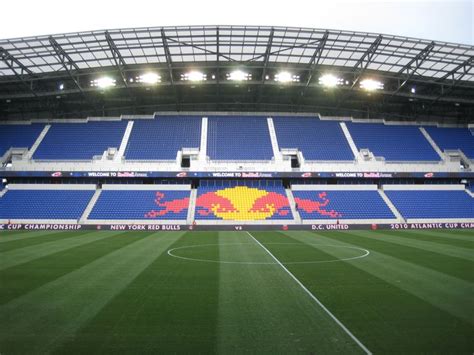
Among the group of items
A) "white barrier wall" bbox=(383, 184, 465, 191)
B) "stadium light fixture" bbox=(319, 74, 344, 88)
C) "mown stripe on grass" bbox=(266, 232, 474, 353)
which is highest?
"stadium light fixture" bbox=(319, 74, 344, 88)

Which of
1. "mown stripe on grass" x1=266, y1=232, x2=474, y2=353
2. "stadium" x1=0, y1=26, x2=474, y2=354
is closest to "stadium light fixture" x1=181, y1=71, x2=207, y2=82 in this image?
"stadium" x1=0, y1=26, x2=474, y2=354

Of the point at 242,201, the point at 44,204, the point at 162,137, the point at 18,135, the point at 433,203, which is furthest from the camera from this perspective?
the point at 162,137

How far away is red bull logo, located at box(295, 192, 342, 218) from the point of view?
1454 inches

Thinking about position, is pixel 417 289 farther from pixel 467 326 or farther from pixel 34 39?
pixel 34 39

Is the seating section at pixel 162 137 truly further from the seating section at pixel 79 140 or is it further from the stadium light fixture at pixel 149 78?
the stadium light fixture at pixel 149 78

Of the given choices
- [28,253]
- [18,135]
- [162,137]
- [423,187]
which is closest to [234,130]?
[162,137]

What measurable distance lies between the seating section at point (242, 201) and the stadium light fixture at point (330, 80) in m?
13.9

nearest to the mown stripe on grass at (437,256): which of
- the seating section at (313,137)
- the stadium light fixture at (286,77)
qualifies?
the seating section at (313,137)

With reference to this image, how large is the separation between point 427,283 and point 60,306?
35.3 feet

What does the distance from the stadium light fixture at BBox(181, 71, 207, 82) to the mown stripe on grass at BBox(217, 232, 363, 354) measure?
3345 cm

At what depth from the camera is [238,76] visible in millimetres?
41531

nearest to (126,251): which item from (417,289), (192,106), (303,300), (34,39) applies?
(303,300)

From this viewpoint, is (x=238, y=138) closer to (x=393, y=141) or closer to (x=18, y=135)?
(x=393, y=141)

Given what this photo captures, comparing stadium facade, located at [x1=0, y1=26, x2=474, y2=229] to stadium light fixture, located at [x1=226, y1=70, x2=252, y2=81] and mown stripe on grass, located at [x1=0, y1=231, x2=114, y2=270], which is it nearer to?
stadium light fixture, located at [x1=226, y1=70, x2=252, y2=81]
